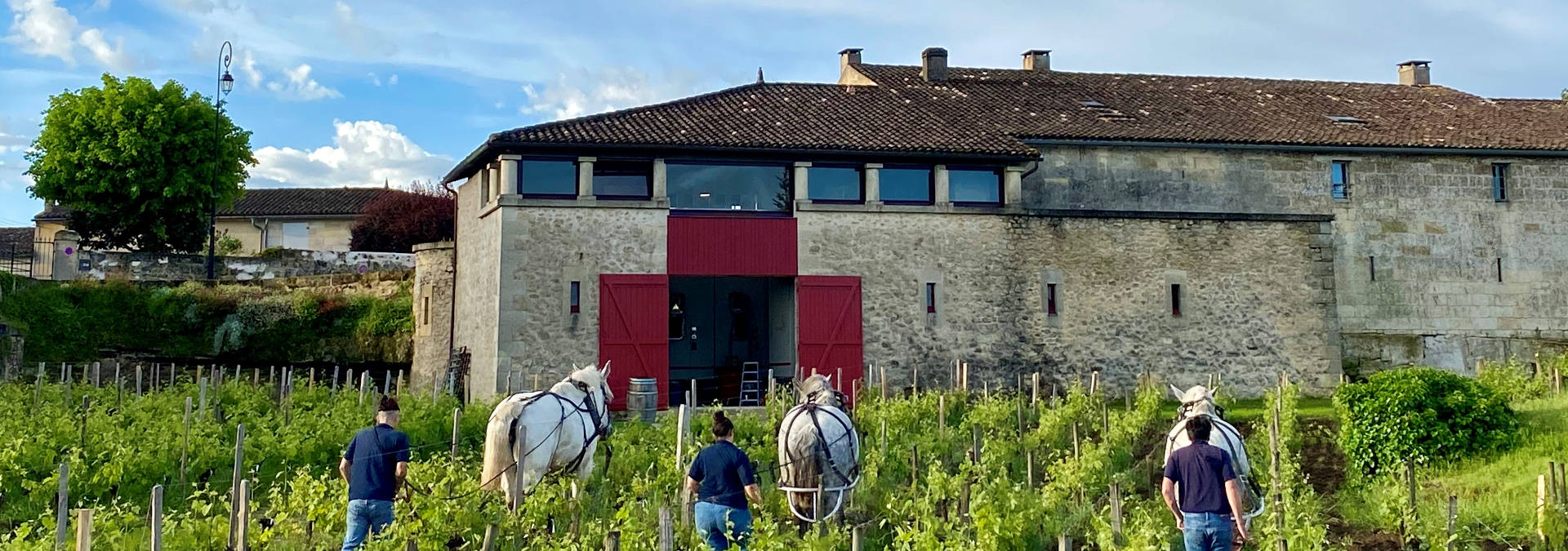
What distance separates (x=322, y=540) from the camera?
31.2ft

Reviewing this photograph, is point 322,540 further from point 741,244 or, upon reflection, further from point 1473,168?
point 1473,168

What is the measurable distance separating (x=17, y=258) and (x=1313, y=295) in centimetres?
3345

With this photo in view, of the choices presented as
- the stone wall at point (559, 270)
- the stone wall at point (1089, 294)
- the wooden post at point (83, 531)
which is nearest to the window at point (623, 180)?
the stone wall at point (559, 270)

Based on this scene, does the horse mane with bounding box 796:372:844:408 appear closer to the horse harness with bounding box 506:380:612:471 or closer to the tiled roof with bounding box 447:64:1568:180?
the horse harness with bounding box 506:380:612:471

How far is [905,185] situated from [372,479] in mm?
13837

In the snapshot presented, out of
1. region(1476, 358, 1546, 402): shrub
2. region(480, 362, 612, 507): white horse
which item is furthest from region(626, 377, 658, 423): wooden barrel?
region(1476, 358, 1546, 402): shrub

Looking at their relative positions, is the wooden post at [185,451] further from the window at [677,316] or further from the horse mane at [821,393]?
A: the window at [677,316]

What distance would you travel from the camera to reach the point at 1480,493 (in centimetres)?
1138

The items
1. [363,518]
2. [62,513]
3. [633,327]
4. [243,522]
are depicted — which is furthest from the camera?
[633,327]

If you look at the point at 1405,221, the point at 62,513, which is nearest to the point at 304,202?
the point at 1405,221

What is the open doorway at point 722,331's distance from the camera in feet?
74.2

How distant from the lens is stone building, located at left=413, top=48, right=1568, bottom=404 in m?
19.9

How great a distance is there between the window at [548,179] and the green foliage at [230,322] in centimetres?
685

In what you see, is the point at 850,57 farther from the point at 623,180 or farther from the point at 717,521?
the point at 717,521
